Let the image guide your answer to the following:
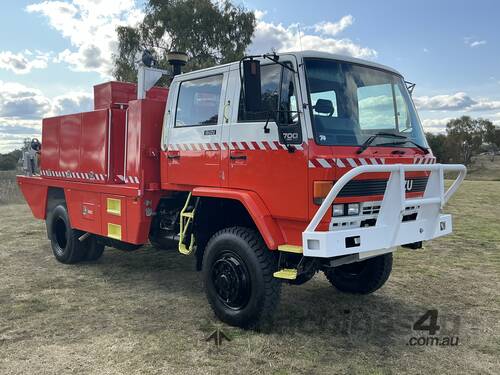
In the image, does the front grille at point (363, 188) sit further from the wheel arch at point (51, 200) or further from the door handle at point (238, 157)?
the wheel arch at point (51, 200)

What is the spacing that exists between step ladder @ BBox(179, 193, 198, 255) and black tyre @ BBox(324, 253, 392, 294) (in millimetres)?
1616

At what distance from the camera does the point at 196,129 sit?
5117 millimetres

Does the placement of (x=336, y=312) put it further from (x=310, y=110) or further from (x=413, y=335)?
(x=310, y=110)

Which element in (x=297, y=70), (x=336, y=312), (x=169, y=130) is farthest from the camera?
(x=169, y=130)

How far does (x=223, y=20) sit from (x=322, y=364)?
94.0 feet

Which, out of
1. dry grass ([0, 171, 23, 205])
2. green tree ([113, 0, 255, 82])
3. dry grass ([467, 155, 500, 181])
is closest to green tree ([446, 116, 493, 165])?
dry grass ([467, 155, 500, 181])

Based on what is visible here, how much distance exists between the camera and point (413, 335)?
14.8 ft

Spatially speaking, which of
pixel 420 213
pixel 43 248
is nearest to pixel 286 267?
pixel 420 213

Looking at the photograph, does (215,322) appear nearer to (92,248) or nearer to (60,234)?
(92,248)

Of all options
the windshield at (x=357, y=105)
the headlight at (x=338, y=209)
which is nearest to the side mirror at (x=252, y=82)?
the windshield at (x=357, y=105)

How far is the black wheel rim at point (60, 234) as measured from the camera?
24.4 feet

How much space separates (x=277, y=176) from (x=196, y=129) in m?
1.33
